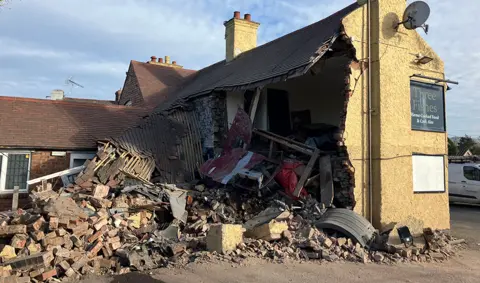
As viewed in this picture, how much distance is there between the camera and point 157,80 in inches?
830

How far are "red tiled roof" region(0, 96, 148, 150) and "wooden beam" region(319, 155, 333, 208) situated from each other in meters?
8.09

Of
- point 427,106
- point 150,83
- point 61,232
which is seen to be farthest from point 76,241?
point 150,83

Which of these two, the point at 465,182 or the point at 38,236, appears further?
the point at 465,182

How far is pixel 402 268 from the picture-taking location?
7.37 m

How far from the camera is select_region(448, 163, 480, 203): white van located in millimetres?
17281

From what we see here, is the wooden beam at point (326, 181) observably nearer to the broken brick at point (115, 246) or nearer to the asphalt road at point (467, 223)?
the asphalt road at point (467, 223)

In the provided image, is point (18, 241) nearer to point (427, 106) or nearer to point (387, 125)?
point (387, 125)

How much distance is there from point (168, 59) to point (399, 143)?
18.7m

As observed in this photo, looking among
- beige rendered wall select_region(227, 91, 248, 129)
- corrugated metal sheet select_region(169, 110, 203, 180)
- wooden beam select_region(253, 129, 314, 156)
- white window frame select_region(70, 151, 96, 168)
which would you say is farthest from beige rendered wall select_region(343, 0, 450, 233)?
white window frame select_region(70, 151, 96, 168)

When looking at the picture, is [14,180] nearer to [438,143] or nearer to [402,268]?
[402,268]

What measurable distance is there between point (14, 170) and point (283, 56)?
31.7 feet

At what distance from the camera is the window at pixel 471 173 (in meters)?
17.4

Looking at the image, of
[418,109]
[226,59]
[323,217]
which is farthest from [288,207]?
[226,59]

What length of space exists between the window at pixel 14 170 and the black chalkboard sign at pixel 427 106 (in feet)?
40.2
